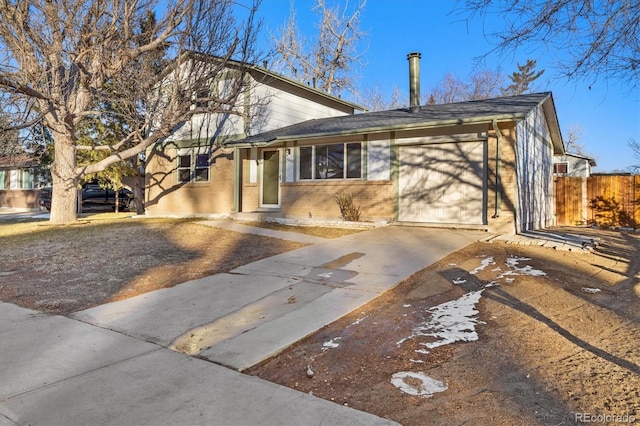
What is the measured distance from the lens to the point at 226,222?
14.4 meters

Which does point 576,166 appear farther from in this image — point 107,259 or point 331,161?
point 107,259

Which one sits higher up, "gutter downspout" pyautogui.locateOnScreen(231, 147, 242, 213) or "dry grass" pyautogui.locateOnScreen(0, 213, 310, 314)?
"gutter downspout" pyautogui.locateOnScreen(231, 147, 242, 213)

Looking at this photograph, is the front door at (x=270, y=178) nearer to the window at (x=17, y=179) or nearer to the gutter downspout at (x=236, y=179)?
the gutter downspout at (x=236, y=179)

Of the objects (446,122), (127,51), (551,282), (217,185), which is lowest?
(551,282)

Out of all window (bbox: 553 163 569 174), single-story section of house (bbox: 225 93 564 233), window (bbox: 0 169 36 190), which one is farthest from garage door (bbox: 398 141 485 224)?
window (bbox: 0 169 36 190)

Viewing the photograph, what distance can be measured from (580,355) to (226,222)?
11.9m

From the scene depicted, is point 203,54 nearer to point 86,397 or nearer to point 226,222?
point 226,222

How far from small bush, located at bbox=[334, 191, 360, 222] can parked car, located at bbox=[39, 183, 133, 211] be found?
16302mm

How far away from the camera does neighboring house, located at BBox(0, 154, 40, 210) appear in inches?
1123

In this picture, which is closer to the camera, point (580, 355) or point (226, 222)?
point (580, 355)

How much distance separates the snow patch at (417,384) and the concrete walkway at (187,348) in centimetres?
52

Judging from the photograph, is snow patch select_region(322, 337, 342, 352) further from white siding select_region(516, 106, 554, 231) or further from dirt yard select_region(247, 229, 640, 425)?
white siding select_region(516, 106, 554, 231)

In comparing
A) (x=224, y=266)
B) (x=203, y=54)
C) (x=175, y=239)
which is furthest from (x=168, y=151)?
(x=224, y=266)

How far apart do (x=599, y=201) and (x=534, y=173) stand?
4580 millimetres
